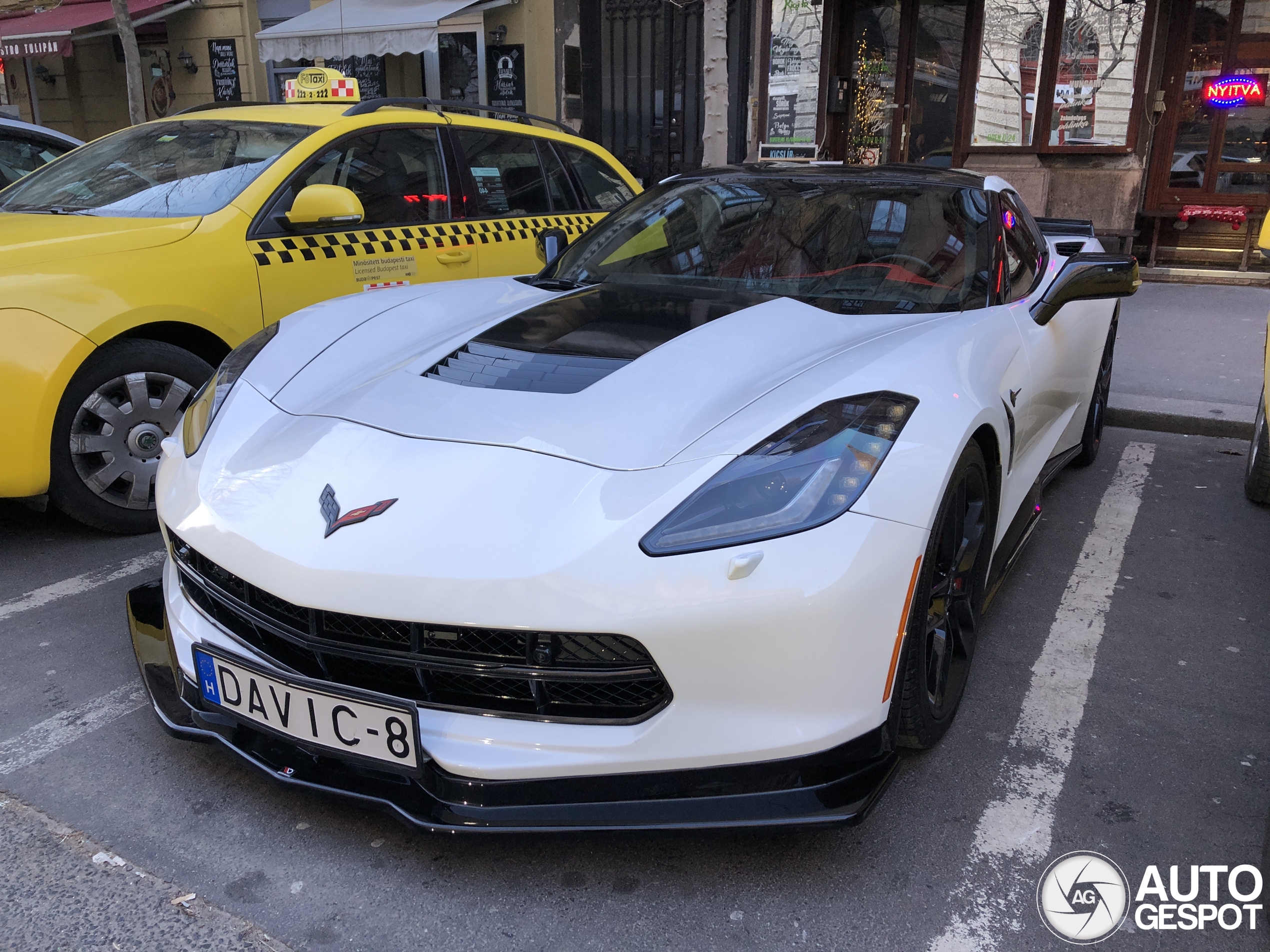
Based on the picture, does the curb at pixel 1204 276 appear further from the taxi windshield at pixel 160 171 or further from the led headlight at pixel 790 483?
the led headlight at pixel 790 483

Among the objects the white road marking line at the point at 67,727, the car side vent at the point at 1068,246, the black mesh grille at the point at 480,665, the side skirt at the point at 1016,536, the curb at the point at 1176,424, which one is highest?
the car side vent at the point at 1068,246

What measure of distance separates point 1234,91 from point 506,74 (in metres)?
7.69

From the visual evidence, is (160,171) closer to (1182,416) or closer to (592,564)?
(592,564)

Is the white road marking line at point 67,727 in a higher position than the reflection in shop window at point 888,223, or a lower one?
lower

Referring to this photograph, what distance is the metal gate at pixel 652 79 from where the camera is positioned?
11.5 metres

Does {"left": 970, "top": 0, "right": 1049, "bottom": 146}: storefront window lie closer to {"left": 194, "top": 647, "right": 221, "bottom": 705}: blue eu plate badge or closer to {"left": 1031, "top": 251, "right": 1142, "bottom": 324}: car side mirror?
{"left": 1031, "top": 251, "right": 1142, "bottom": 324}: car side mirror

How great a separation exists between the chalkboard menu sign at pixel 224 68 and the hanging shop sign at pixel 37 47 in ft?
5.70

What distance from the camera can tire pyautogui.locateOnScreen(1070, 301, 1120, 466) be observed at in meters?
4.45

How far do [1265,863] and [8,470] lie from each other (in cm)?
355

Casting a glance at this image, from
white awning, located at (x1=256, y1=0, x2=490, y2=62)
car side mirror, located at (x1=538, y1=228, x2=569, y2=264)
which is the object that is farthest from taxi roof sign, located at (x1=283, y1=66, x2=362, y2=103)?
white awning, located at (x1=256, y1=0, x2=490, y2=62)

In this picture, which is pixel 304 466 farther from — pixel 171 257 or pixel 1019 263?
pixel 1019 263

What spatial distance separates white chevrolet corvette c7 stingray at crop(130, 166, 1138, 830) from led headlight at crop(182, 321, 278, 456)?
0.06 feet

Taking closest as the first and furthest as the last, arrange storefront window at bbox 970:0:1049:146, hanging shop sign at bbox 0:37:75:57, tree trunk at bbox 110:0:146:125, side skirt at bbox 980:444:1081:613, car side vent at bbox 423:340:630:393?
car side vent at bbox 423:340:630:393 → side skirt at bbox 980:444:1081:613 → storefront window at bbox 970:0:1049:146 → tree trunk at bbox 110:0:146:125 → hanging shop sign at bbox 0:37:75:57

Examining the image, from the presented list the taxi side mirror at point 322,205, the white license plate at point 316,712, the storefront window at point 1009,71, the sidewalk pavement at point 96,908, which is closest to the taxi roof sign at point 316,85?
the taxi side mirror at point 322,205
